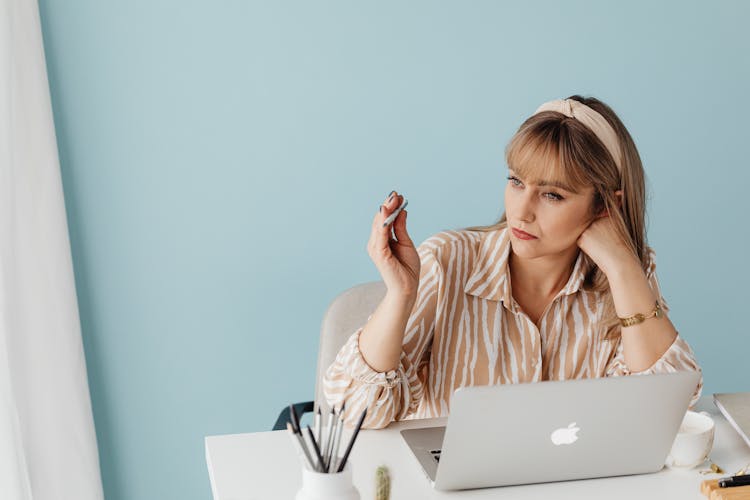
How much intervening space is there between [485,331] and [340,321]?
1.11 ft

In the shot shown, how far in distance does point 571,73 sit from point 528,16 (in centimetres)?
19

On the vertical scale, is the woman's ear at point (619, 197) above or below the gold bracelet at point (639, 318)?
above

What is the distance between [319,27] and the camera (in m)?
2.31

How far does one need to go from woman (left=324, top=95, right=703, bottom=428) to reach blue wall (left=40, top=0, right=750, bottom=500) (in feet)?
1.99

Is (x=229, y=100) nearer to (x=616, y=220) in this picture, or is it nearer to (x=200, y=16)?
(x=200, y=16)

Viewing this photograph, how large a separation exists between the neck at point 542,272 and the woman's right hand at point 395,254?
0.30 m

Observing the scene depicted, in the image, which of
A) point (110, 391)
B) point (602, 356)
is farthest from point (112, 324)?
point (602, 356)

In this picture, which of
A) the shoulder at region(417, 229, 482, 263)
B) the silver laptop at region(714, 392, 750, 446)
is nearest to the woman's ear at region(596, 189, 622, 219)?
the shoulder at region(417, 229, 482, 263)

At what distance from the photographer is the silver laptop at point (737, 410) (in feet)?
4.96

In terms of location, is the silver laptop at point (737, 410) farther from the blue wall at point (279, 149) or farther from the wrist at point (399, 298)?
the blue wall at point (279, 149)

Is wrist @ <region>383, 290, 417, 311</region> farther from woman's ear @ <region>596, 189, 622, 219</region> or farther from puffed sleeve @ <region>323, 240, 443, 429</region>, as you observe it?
woman's ear @ <region>596, 189, 622, 219</region>

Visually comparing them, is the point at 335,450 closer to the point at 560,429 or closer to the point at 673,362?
the point at 560,429

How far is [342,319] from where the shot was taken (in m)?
2.00

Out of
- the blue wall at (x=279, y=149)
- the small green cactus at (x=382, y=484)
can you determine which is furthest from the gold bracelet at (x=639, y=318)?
the blue wall at (x=279, y=149)
